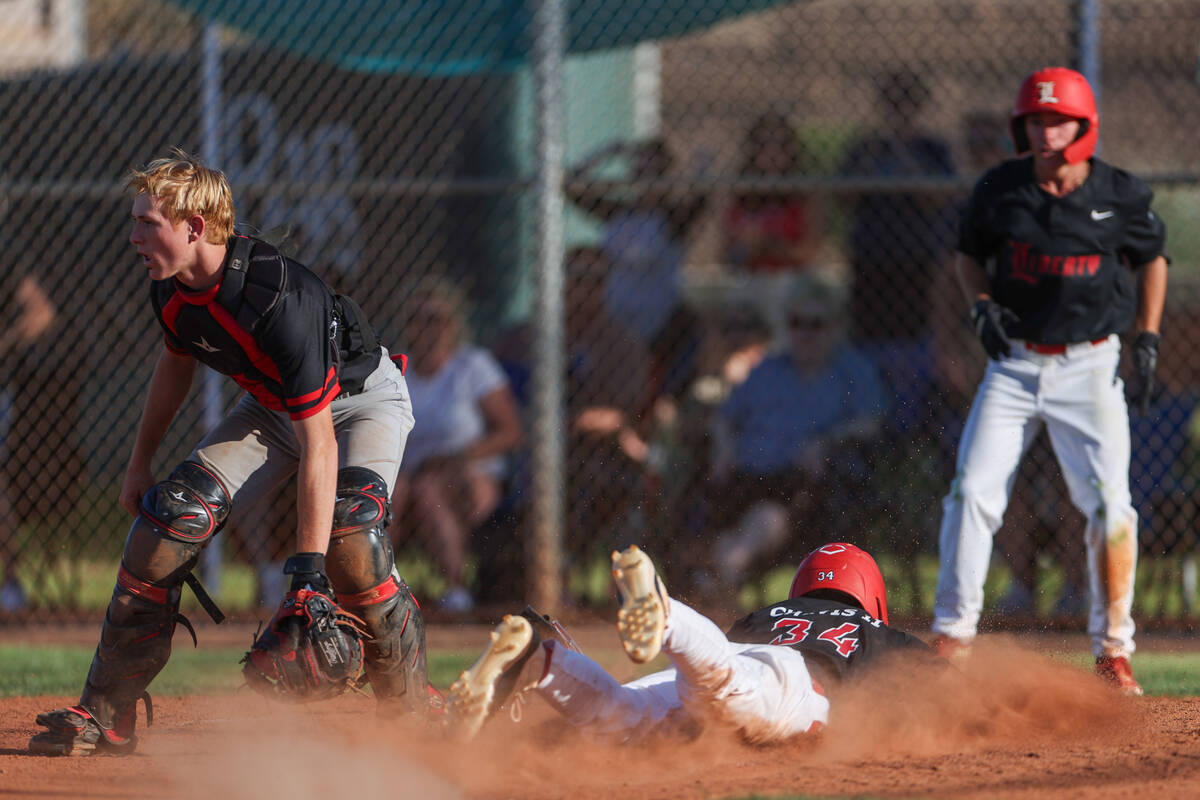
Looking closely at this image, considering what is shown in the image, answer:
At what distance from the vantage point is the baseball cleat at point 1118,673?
Result: 4.77 metres

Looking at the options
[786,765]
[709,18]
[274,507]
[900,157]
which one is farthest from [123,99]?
[786,765]

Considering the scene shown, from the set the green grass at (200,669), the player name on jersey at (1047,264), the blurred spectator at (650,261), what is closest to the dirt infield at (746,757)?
the green grass at (200,669)

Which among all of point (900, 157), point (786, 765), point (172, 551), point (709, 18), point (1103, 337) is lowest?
point (786, 765)

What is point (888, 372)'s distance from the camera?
732cm

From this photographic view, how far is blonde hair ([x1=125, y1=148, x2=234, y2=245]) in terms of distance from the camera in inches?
140

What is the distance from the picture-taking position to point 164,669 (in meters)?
5.88

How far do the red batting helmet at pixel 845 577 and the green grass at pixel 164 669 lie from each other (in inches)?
68.0

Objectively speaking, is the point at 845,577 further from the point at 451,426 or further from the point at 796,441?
the point at 451,426

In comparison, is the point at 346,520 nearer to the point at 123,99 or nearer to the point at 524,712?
the point at 524,712

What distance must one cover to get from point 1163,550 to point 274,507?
185 inches

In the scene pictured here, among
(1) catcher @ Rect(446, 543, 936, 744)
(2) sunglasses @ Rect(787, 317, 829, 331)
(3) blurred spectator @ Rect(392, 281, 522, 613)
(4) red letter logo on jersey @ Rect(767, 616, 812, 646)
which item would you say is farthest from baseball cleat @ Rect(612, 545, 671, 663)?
(2) sunglasses @ Rect(787, 317, 829, 331)

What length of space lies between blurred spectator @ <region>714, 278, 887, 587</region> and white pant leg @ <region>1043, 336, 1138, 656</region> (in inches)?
66.1

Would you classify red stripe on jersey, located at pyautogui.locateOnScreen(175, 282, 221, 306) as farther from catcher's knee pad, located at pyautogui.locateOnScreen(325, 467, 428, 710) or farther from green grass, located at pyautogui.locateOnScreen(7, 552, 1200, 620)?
green grass, located at pyautogui.locateOnScreen(7, 552, 1200, 620)

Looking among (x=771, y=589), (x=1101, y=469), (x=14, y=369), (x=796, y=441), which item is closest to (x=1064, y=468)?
(x=1101, y=469)
